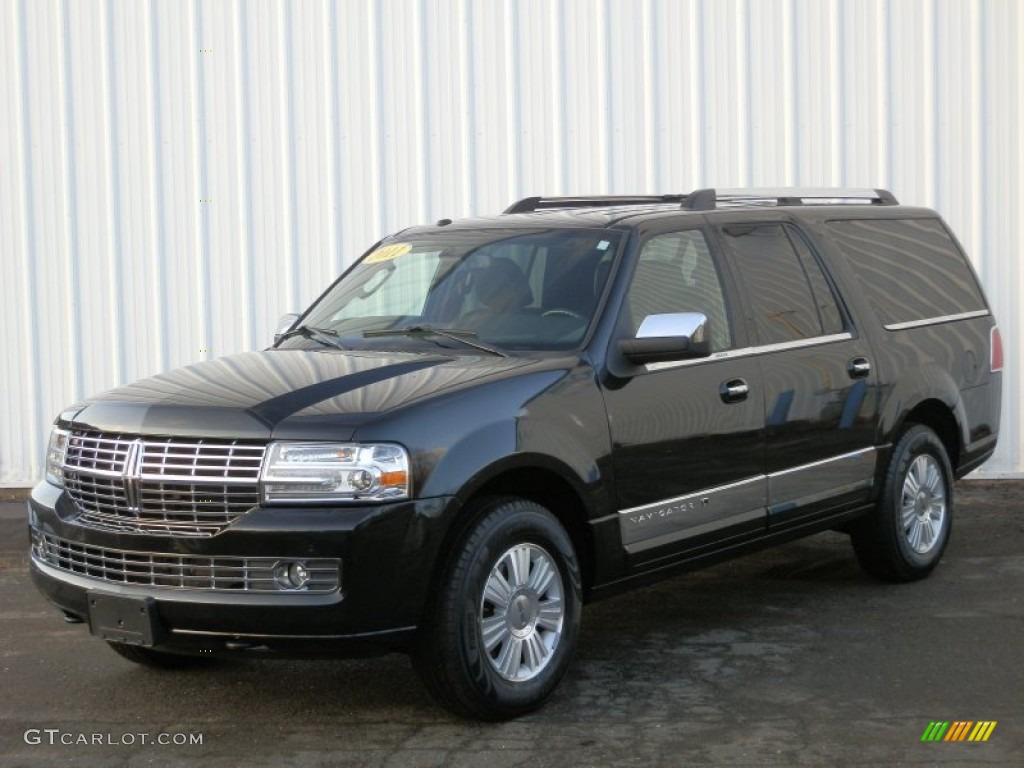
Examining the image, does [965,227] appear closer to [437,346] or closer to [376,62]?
[376,62]

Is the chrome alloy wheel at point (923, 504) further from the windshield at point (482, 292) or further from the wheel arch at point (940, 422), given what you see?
the windshield at point (482, 292)

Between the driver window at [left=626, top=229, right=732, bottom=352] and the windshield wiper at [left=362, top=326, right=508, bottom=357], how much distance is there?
0.59 m

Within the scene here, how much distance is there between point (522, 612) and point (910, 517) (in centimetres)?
290

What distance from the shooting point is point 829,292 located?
750cm

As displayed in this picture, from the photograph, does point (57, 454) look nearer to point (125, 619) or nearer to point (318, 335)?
point (125, 619)

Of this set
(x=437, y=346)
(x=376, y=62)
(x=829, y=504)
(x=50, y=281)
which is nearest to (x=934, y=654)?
(x=829, y=504)

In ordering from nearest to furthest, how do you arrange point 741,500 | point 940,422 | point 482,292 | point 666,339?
point 666,339
point 482,292
point 741,500
point 940,422

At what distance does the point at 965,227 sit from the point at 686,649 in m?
5.47

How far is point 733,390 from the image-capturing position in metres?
6.66

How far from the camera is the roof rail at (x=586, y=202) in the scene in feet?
25.2

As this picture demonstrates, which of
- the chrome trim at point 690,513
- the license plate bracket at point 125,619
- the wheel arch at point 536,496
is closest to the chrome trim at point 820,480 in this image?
the chrome trim at point 690,513

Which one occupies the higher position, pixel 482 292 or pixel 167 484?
pixel 482 292

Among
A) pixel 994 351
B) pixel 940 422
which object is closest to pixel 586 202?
pixel 940 422

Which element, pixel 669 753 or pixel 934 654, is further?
A: pixel 934 654
